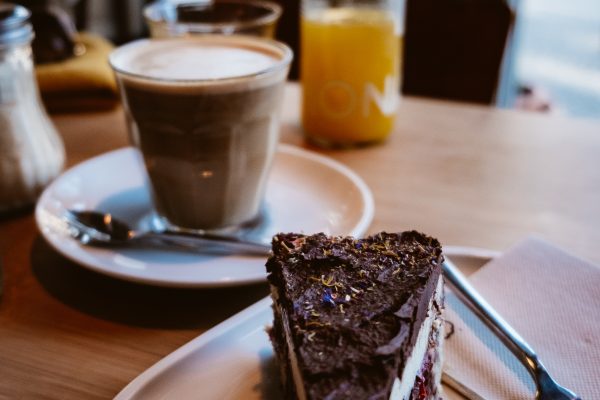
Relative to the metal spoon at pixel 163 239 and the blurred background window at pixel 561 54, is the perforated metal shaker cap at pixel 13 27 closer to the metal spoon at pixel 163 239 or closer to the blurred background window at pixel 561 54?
the metal spoon at pixel 163 239

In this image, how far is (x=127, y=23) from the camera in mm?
3141

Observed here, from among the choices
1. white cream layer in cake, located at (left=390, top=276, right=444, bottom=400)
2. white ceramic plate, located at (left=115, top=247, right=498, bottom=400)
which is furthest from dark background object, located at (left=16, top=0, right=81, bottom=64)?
white cream layer in cake, located at (left=390, top=276, right=444, bottom=400)

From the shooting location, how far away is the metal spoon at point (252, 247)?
542 mm

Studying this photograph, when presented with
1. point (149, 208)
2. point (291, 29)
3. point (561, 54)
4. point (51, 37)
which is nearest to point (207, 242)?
point (149, 208)

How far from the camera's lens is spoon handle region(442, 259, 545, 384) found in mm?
559

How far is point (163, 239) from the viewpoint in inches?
29.5

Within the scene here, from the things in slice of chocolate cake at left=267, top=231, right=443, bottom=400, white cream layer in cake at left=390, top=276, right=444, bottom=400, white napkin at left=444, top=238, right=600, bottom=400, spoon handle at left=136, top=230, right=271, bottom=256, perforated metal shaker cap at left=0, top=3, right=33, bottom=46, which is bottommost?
white napkin at left=444, top=238, right=600, bottom=400

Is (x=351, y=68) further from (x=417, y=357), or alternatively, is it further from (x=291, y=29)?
(x=291, y=29)

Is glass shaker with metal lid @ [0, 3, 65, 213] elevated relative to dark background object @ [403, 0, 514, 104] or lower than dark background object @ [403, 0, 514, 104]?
elevated

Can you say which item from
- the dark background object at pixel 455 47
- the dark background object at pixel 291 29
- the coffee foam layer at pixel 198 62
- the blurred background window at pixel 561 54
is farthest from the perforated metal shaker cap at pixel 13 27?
the blurred background window at pixel 561 54

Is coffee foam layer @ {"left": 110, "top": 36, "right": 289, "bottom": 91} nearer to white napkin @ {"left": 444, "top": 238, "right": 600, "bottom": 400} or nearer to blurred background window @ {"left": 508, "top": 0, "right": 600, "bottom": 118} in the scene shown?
white napkin @ {"left": 444, "top": 238, "right": 600, "bottom": 400}

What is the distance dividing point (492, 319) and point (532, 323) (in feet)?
0.17

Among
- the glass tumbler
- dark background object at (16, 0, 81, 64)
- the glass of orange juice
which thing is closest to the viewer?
the glass tumbler

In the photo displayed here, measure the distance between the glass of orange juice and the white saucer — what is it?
5.6 inches
